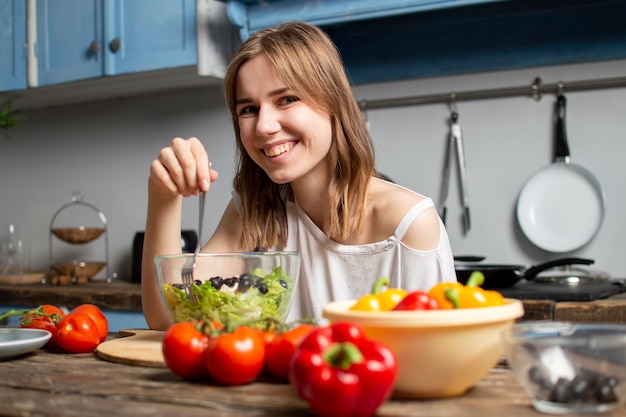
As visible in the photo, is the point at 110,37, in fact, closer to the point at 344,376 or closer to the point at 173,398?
the point at 173,398

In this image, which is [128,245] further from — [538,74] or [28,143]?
[538,74]

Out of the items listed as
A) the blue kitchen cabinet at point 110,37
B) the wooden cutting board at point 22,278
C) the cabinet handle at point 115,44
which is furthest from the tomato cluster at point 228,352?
the wooden cutting board at point 22,278

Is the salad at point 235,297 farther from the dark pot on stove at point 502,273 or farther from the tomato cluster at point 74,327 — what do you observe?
the dark pot on stove at point 502,273

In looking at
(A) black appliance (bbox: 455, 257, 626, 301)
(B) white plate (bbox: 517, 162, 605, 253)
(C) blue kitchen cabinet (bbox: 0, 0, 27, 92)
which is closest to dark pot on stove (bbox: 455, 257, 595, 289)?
(A) black appliance (bbox: 455, 257, 626, 301)

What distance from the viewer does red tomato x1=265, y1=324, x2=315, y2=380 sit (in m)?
0.89

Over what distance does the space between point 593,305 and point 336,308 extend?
4.21 feet

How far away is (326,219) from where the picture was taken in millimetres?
1744

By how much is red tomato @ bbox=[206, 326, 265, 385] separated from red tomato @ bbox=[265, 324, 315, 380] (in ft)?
0.06

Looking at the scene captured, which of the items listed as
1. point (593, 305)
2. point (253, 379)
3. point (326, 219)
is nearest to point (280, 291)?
point (253, 379)

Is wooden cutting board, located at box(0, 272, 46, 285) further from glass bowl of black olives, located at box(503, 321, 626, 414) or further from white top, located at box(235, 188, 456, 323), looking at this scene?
glass bowl of black olives, located at box(503, 321, 626, 414)

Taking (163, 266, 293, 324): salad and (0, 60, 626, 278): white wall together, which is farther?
(0, 60, 626, 278): white wall

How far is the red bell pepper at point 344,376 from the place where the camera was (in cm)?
69

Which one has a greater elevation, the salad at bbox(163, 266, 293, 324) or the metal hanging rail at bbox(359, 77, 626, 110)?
the metal hanging rail at bbox(359, 77, 626, 110)

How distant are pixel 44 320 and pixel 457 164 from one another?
1615 mm
